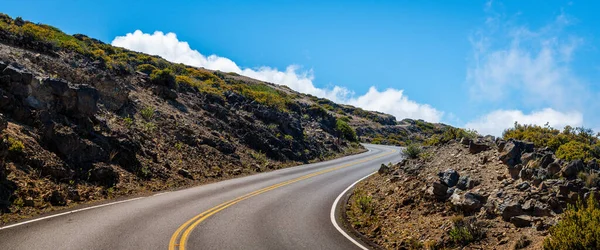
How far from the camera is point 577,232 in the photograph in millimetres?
6977

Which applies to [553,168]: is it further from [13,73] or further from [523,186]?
[13,73]

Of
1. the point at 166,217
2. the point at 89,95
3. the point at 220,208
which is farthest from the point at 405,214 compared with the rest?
the point at 89,95

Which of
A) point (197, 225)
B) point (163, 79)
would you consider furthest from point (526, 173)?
point (163, 79)

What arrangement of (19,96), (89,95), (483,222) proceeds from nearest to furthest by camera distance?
1. (483,222)
2. (19,96)
3. (89,95)

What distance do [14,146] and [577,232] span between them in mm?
16814

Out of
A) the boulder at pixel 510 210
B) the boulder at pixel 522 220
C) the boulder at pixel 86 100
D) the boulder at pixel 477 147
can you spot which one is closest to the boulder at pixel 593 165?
the boulder at pixel 510 210

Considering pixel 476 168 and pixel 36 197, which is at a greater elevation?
pixel 476 168

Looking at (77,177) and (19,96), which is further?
(19,96)

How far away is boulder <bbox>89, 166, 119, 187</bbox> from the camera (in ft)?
48.4

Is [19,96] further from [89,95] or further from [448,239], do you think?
[448,239]

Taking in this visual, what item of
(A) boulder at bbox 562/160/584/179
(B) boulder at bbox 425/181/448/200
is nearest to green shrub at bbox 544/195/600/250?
(A) boulder at bbox 562/160/584/179

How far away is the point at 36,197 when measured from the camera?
1183 cm

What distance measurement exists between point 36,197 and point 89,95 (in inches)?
306

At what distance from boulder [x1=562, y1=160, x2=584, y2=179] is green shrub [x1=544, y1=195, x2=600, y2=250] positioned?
1818mm
